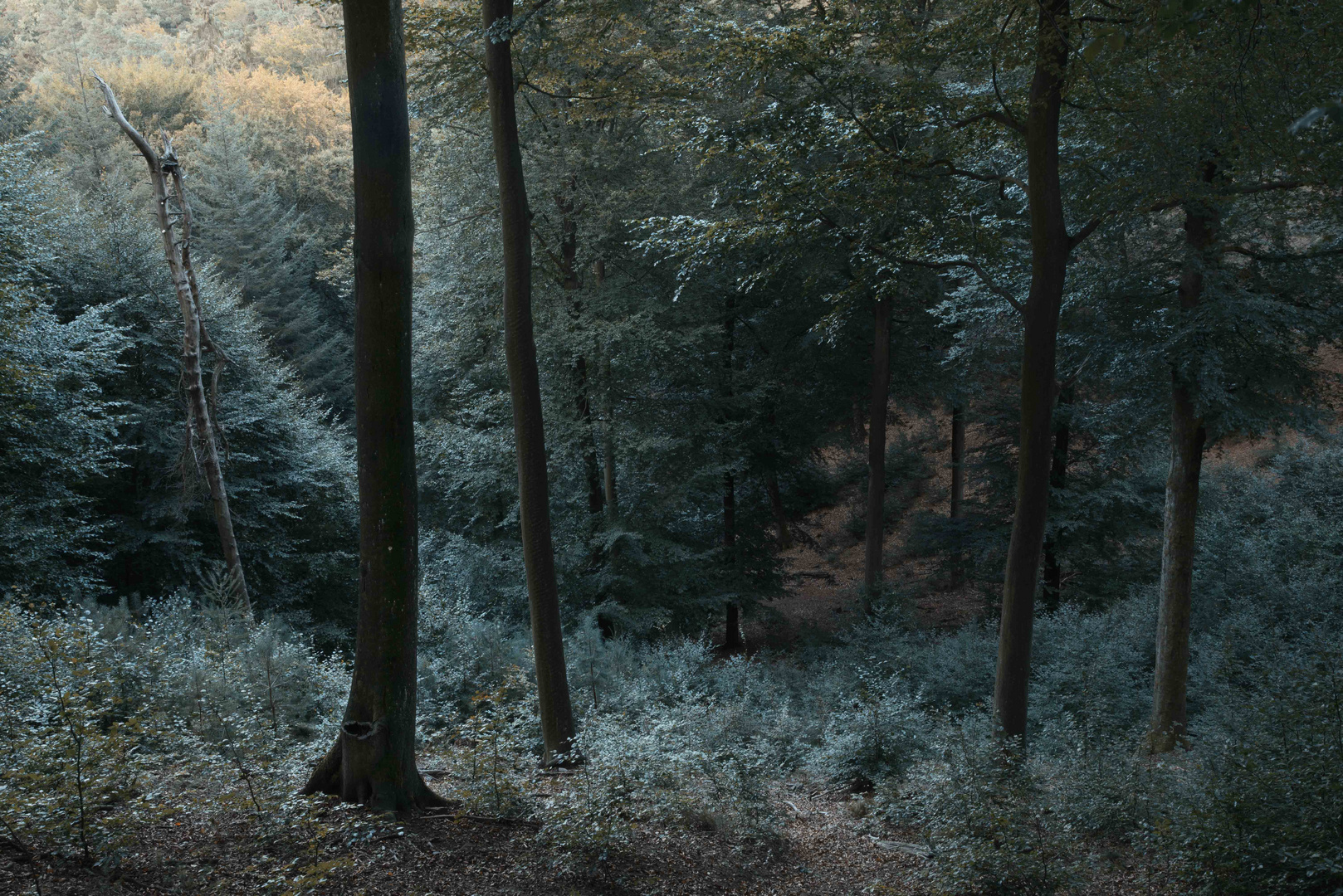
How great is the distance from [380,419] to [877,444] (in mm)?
11758

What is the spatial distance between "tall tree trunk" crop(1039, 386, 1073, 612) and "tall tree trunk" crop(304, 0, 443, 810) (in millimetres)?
13211

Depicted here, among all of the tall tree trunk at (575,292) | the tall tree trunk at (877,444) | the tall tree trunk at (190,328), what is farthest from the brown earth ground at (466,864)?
the tall tree trunk at (575,292)

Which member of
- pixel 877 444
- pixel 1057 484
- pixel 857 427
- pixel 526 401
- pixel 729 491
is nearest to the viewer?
pixel 526 401

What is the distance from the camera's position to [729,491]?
16391 mm

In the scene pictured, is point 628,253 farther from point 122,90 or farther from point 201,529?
point 122,90

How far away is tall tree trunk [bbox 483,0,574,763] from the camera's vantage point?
6.76m

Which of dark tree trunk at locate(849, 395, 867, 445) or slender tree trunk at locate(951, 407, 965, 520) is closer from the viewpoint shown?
dark tree trunk at locate(849, 395, 867, 445)

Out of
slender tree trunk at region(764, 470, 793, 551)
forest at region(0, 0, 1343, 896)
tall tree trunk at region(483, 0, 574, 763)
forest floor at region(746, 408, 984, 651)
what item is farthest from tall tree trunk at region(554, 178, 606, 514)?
tall tree trunk at region(483, 0, 574, 763)

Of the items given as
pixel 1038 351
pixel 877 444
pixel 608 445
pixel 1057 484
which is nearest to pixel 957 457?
pixel 1057 484

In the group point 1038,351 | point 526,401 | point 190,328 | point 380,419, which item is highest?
point 190,328

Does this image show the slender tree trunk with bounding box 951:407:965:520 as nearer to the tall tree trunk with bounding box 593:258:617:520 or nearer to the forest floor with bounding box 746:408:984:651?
the forest floor with bounding box 746:408:984:651

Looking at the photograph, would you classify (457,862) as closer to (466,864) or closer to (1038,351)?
(466,864)

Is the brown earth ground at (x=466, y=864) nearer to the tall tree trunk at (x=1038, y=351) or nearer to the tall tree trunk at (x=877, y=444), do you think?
the tall tree trunk at (x=1038, y=351)

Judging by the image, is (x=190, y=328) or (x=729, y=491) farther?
(x=729, y=491)
